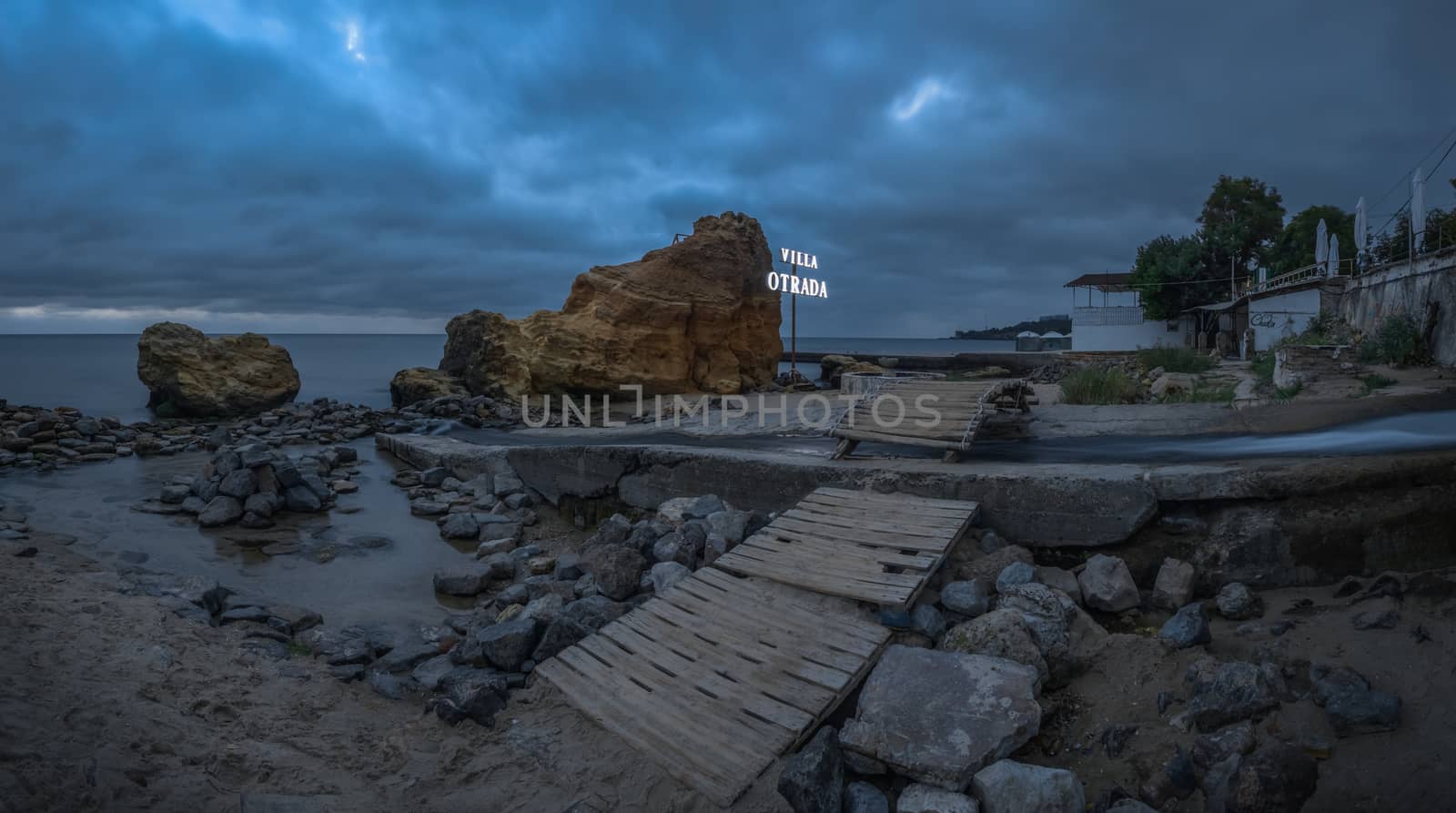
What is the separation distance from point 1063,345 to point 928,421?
58054mm

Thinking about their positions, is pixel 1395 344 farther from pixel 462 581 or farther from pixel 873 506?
pixel 462 581

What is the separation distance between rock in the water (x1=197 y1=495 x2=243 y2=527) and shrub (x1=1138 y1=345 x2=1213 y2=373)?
63.3 feet

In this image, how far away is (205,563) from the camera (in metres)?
8.91

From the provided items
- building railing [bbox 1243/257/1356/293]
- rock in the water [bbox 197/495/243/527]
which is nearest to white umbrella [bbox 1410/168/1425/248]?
building railing [bbox 1243/257/1356/293]

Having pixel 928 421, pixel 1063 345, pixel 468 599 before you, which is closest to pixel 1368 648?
pixel 928 421

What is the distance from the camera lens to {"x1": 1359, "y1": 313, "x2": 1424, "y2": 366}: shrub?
13.8 metres

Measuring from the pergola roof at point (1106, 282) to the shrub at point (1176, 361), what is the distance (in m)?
18.7

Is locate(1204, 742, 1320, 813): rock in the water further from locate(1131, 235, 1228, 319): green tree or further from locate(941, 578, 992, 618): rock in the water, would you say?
locate(1131, 235, 1228, 319): green tree

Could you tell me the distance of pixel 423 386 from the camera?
24359mm

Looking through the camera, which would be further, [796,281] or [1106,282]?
[1106,282]

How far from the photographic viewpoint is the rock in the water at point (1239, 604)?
486cm

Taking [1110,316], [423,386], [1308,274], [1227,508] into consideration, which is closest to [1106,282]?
[1110,316]

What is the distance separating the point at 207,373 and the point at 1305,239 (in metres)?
46.9

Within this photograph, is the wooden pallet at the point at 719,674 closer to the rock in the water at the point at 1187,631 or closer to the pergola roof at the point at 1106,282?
the rock in the water at the point at 1187,631
